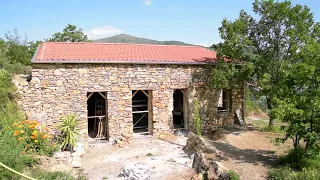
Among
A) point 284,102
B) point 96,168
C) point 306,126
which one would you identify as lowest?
point 96,168

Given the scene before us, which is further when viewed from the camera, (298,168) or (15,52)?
(15,52)

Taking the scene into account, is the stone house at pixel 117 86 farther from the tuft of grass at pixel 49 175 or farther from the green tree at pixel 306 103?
the green tree at pixel 306 103

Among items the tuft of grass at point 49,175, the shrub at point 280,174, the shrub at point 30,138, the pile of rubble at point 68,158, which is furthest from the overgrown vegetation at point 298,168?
the shrub at point 30,138

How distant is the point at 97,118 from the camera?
1295cm

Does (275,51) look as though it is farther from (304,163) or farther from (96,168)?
(96,168)

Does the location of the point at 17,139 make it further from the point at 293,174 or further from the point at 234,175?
the point at 293,174

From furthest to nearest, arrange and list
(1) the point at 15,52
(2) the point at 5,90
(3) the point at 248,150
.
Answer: (1) the point at 15,52 < (2) the point at 5,90 < (3) the point at 248,150

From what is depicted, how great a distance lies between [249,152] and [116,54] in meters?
6.78

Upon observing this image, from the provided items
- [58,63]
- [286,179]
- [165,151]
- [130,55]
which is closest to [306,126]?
[286,179]

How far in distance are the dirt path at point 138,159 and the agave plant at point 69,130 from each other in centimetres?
79

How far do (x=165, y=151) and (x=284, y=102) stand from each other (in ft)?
15.7

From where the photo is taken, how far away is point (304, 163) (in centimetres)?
680

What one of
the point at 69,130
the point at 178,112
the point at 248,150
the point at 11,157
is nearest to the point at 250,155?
the point at 248,150

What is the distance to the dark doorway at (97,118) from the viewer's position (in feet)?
37.6
